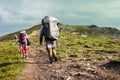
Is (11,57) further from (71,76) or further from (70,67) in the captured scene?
(71,76)

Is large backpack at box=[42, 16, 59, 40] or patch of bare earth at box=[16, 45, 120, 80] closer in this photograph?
patch of bare earth at box=[16, 45, 120, 80]

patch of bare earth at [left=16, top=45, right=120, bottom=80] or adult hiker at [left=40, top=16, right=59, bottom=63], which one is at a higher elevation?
adult hiker at [left=40, top=16, right=59, bottom=63]

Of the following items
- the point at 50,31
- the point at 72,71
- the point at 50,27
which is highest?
the point at 50,27

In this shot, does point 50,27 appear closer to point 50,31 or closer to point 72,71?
point 50,31

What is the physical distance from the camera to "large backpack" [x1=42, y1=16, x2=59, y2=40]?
2677cm

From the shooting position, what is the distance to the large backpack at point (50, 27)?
26.8 meters

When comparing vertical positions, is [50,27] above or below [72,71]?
above

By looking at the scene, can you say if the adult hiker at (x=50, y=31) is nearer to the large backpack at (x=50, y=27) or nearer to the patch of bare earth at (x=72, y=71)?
the large backpack at (x=50, y=27)

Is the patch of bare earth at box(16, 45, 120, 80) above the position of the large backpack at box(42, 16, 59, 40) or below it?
below

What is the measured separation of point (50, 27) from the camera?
26797 millimetres

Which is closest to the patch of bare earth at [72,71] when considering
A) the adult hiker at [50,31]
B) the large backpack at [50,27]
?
the adult hiker at [50,31]

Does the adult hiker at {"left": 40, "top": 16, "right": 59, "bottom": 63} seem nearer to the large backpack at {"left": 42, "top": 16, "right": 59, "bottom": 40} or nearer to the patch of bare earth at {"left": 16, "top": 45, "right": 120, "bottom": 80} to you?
the large backpack at {"left": 42, "top": 16, "right": 59, "bottom": 40}

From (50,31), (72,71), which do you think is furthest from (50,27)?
(72,71)

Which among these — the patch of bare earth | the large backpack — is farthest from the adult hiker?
the patch of bare earth
